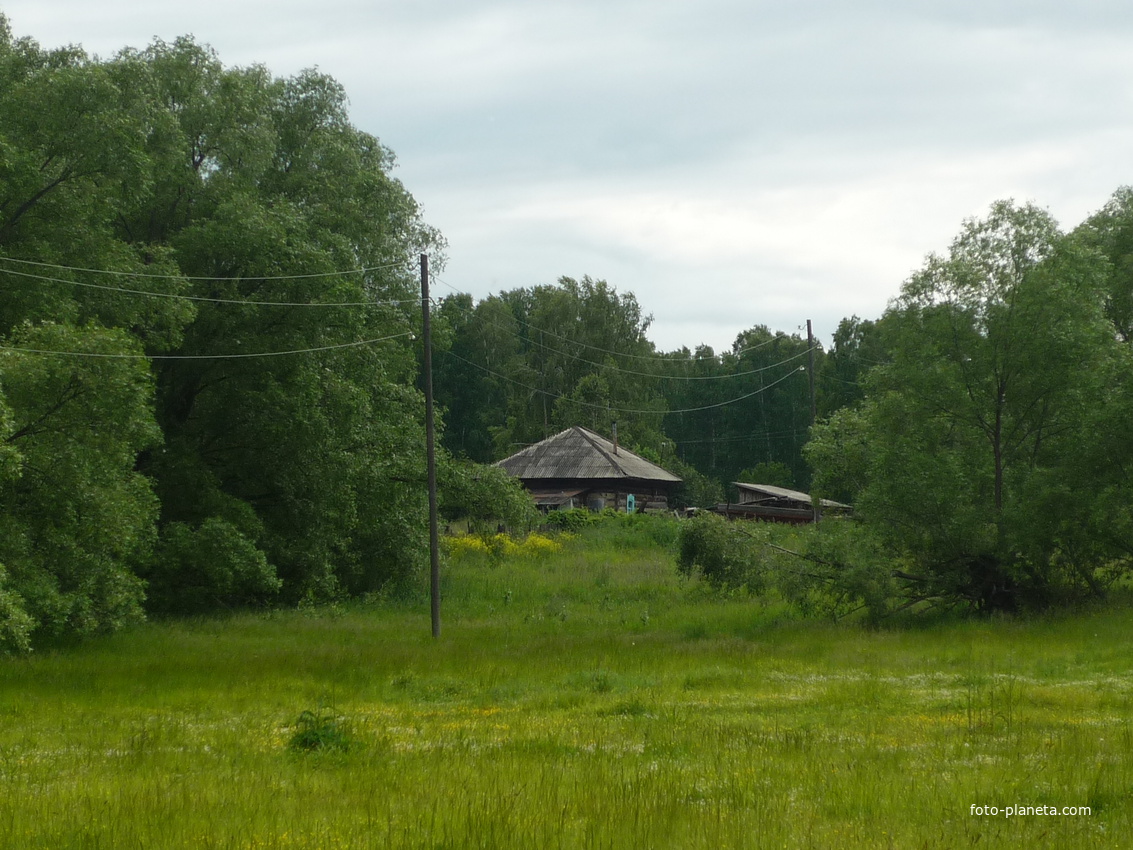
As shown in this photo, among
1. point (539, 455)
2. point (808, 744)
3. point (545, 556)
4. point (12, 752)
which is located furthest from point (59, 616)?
point (539, 455)

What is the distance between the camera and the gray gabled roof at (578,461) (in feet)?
197

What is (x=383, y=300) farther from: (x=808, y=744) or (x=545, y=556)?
(x=808, y=744)

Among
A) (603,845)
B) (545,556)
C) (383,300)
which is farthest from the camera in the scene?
(545,556)

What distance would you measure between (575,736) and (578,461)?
4967 cm

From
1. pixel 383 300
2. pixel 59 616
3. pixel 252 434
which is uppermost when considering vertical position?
pixel 383 300

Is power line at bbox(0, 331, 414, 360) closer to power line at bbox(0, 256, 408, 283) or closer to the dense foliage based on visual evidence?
the dense foliage

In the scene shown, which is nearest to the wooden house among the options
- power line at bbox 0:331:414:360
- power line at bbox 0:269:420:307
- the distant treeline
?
the distant treeline

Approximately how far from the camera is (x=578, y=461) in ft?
200

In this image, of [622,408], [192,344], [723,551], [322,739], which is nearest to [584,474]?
[622,408]

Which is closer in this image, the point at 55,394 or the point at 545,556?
the point at 55,394

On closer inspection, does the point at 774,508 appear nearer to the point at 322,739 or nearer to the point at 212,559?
the point at 212,559

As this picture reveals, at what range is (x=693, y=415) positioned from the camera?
342 ft

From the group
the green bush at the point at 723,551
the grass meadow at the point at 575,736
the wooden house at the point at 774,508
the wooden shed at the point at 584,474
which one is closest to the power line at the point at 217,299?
the grass meadow at the point at 575,736

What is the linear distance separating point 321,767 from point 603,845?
4.19 meters
